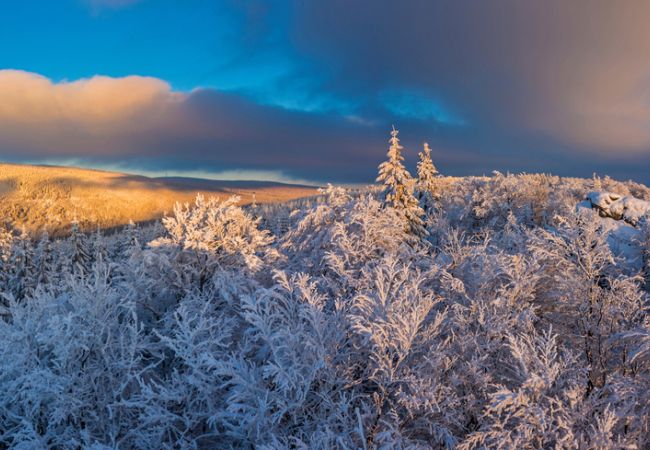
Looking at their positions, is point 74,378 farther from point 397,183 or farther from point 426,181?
point 426,181

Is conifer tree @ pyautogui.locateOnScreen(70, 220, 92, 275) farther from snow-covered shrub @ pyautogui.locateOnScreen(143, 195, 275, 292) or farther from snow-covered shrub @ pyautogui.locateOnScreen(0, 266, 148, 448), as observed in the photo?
snow-covered shrub @ pyautogui.locateOnScreen(0, 266, 148, 448)

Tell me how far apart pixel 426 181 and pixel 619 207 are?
15.2m

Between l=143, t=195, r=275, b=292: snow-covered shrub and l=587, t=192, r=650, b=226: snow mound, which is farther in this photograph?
l=587, t=192, r=650, b=226: snow mound

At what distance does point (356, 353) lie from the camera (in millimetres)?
7375

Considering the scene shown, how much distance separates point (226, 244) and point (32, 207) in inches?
8974

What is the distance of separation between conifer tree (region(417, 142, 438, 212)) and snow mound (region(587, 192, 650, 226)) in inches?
548

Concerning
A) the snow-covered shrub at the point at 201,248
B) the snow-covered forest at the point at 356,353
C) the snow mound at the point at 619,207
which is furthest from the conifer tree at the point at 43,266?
the snow mound at the point at 619,207

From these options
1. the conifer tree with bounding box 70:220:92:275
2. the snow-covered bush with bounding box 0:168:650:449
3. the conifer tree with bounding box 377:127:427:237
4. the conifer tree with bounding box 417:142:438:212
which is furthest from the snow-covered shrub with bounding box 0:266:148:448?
the conifer tree with bounding box 70:220:92:275

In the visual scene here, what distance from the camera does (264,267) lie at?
538 inches

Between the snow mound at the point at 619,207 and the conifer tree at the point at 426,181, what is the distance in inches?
548

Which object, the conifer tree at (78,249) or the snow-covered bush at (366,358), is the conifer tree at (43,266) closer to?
the conifer tree at (78,249)

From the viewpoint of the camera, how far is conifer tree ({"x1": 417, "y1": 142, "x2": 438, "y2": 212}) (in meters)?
32.5

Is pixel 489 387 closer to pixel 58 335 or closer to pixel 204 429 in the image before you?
pixel 204 429

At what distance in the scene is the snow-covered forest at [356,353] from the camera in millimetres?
5699
